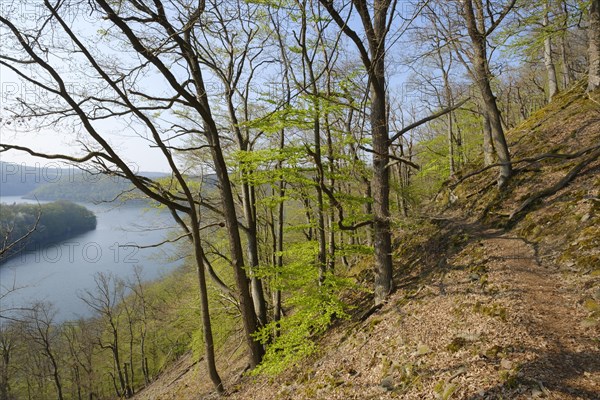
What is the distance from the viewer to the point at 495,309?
13.3 feet

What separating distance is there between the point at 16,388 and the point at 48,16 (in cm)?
3026

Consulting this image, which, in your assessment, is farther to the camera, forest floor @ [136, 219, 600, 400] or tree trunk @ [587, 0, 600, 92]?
tree trunk @ [587, 0, 600, 92]

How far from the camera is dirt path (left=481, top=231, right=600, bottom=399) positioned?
2.68 meters

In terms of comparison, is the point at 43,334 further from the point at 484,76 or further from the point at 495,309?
the point at 484,76

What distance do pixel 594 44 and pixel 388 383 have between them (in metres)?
9.84

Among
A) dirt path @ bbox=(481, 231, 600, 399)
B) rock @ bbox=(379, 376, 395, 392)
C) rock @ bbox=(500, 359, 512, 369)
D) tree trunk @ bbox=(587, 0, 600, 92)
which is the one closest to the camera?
dirt path @ bbox=(481, 231, 600, 399)

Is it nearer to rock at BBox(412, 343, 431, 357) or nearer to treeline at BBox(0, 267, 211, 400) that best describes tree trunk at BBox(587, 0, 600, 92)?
rock at BBox(412, 343, 431, 357)

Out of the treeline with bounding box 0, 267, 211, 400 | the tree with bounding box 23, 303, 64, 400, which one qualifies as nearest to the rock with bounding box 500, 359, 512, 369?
the tree with bounding box 23, 303, 64, 400

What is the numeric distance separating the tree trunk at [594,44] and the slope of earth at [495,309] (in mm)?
569

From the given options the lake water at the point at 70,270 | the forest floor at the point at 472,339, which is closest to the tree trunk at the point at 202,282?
the forest floor at the point at 472,339

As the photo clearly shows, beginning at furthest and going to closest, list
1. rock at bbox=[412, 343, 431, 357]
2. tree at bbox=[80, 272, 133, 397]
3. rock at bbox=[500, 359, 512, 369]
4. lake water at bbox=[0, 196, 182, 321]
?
lake water at bbox=[0, 196, 182, 321], tree at bbox=[80, 272, 133, 397], rock at bbox=[412, 343, 431, 357], rock at bbox=[500, 359, 512, 369]

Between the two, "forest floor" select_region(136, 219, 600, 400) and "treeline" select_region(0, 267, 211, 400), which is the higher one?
"forest floor" select_region(136, 219, 600, 400)

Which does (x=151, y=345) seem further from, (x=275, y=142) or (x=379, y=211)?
(x=379, y=211)

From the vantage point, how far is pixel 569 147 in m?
7.17
